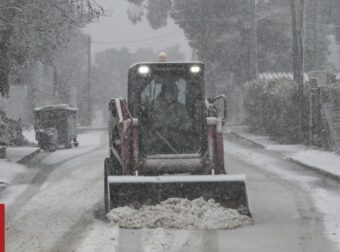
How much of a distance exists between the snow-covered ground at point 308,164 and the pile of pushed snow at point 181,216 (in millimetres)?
1344

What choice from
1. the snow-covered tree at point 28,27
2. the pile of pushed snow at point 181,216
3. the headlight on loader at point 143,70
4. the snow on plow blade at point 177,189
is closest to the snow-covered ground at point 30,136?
the snow-covered tree at point 28,27

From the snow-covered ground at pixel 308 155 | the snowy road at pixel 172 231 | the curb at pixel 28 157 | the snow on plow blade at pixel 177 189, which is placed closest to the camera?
the snowy road at pixel 172 231

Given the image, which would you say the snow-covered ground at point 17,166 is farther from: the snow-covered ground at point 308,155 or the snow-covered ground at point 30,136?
the snow-covered ground at point 308,155

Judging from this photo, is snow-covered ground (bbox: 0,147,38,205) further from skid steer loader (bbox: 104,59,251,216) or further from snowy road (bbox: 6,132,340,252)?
skid steer loader (bbox: 104,59,251,216)

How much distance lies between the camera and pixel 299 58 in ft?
88.6

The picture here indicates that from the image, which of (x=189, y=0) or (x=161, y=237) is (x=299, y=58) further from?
(x=189, y=0)

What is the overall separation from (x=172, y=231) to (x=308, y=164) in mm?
10200

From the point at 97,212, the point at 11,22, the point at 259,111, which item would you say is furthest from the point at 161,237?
the point at 259,111

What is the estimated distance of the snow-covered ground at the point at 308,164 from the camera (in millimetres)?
11359

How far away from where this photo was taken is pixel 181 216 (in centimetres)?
1047

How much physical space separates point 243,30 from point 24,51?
28.0 meters

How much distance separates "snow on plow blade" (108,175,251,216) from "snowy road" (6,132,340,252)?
0.47 m

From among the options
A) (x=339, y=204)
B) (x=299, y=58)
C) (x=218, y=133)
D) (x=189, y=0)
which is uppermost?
(x=189, y=0)

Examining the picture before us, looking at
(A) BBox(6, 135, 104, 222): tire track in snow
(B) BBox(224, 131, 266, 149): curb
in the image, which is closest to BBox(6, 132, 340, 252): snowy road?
Answer: (A) BBox(6, 135, 104, 222): tire track in snow
